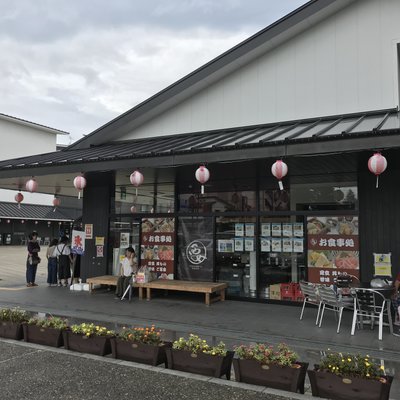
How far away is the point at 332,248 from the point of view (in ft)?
32.1

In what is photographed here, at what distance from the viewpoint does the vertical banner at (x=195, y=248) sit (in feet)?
37.4

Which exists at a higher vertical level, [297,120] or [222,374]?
[297,120]

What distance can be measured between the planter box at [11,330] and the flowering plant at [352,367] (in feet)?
15.9

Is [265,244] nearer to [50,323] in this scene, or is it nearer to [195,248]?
[195,248]

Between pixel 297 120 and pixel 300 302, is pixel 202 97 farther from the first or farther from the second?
pixel 300 302

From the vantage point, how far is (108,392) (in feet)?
14.9

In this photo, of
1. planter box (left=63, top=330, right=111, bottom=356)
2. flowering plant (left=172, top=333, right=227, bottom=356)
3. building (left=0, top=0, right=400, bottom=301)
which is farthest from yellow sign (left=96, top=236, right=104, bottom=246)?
flowering plant (left=172, top=333, right=227, bottom=356)

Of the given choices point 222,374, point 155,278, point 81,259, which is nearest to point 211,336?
point 222,374

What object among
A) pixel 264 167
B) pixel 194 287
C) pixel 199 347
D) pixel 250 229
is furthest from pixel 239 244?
pixel 199 347

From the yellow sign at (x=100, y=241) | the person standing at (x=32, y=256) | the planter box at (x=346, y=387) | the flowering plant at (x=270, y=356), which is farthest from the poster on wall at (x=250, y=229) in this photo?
the person standing at (x=32, y=256)

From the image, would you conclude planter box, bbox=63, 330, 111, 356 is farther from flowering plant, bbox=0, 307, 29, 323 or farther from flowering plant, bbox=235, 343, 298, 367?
flowering plant, bbox=235, 343, 298, 367

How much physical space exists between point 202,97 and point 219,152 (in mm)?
4322

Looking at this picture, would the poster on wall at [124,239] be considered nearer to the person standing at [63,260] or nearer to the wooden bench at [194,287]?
the person standing at [63,260]

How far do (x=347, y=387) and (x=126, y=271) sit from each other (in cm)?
761
